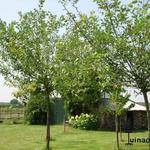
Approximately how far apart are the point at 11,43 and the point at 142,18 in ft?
23.5

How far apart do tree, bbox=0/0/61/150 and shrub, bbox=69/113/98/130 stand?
20.8 metres

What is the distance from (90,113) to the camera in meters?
42.7

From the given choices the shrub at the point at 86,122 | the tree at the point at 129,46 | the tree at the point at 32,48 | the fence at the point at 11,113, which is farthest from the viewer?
the fence at the point at 11,113

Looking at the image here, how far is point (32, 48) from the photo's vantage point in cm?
1886

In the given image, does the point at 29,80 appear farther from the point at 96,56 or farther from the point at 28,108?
the point at 28,108

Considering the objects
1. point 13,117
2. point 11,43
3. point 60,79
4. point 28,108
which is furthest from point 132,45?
point 13,117

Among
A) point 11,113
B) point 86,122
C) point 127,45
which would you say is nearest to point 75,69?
point 127,45

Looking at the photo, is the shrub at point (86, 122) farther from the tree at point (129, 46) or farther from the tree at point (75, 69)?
the tree at point (129, 46)

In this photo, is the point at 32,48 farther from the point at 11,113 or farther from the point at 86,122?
the point at 11,113

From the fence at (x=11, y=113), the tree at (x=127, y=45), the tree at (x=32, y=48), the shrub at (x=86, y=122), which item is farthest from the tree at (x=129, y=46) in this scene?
the fence at (x=11, y=113)

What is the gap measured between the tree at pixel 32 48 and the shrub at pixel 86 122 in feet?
68.3

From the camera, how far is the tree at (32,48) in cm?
1858

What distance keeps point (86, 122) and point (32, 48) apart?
2217 centimetres

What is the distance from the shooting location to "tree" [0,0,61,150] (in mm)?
18578
